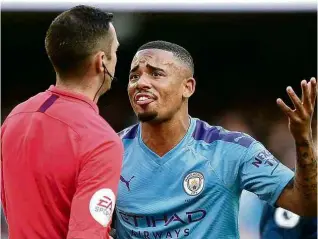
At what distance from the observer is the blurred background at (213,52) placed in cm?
1010

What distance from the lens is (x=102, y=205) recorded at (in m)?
3.05

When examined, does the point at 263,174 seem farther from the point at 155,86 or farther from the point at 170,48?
the point at 170,48

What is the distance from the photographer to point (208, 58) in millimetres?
10945

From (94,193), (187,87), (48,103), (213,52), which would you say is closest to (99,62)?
(48,103)

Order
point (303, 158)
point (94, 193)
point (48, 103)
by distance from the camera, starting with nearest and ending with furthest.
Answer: point (94, 193) < point (48, 103) < point (303, 158)

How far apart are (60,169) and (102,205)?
8.7 inches

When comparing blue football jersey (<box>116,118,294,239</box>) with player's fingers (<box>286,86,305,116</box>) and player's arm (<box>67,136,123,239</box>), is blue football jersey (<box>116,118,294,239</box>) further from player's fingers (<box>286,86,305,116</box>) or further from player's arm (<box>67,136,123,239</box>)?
player's arm (<box>67,136,123,239</box>)

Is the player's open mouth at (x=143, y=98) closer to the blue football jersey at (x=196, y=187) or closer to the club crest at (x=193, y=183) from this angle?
the blue football jersey at (x=196, y=187)

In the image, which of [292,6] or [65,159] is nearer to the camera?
[65,159]

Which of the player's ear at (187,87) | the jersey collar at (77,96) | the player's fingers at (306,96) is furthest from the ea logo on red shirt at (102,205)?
the player's ear at (187,87)

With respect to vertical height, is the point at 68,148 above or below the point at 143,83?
below

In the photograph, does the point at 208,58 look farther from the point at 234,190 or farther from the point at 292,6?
the point at 234,190

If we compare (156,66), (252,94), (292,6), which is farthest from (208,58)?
(156,66)

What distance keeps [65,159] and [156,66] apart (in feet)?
4.37
